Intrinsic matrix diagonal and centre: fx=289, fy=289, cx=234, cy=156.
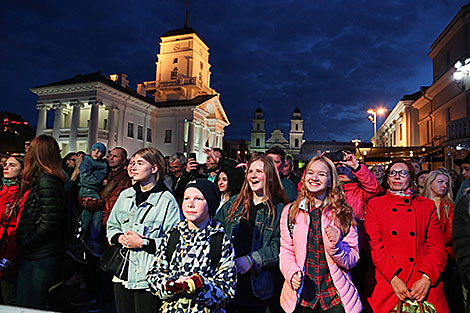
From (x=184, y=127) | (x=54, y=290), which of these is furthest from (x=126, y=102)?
(x=54, y=290)

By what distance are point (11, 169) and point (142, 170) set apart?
1.82 metres

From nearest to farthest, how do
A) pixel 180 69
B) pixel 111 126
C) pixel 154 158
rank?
1. pixel 154 158
2. pixel 111 126
3. pixel 180 69

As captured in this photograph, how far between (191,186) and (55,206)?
1.73 meters

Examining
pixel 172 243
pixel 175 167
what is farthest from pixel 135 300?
pixel 175 167

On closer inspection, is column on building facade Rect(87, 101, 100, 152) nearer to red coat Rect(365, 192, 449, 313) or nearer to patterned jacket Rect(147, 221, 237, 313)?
patterned jacket Rect(147, 221, 237, 313)

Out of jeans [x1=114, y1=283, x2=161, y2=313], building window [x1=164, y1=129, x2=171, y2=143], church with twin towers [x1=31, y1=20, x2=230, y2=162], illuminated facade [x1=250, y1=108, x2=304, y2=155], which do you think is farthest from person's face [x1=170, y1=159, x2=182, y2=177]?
illuminated facade [x1=250, y1=108, x2=304, y2=155]

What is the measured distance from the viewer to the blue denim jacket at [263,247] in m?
2.75

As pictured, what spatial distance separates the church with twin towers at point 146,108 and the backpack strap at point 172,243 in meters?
33.6

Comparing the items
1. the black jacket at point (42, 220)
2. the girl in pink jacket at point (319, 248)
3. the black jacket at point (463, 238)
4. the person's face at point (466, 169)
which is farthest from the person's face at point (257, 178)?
the person's face at point (466, 169)

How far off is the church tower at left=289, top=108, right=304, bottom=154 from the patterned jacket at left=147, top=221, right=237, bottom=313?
97383 mm

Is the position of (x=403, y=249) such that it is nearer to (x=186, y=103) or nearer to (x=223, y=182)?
(x=223, y=182)

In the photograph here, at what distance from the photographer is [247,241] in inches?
118

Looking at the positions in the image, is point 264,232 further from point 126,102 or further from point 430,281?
point 126,102

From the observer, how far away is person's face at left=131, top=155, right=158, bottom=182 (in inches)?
122
